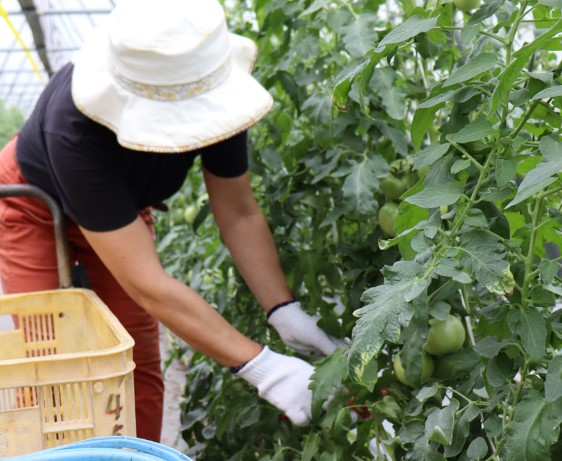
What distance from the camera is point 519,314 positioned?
1.05m

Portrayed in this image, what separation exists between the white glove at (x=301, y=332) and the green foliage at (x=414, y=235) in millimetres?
51

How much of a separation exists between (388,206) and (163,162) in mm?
584

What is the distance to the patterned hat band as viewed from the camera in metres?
1.67

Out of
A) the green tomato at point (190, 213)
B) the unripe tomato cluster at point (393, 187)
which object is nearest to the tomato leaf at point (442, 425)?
the unripe tomato cluster at point (393, 187)

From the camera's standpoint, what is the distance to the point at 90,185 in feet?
5.73

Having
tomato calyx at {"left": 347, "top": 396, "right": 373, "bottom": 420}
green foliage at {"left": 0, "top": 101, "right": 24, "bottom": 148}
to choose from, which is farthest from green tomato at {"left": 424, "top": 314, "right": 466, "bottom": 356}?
green foliage at {"left": 0, "top": 101, "right": 24, "bottom": 148}

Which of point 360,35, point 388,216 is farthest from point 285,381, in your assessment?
point 360,35

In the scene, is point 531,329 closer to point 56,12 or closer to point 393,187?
point 393,187

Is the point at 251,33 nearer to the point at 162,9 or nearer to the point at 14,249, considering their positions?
the point at 162,9

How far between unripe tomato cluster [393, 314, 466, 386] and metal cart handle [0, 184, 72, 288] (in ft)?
2.68

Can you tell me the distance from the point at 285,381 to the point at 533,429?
2.65ft

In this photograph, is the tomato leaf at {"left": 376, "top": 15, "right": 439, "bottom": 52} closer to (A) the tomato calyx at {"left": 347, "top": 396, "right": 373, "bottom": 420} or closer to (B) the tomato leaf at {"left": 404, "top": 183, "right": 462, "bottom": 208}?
(B) the tomato leaf at {"left": 404, "top": 183, "right": 462, "bottom": 208}

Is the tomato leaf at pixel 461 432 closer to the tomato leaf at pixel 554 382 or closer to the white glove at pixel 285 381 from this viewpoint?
the tomato leaf at pixel 554 382

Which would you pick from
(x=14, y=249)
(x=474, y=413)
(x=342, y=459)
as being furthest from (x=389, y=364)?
(x=14, y=249)
